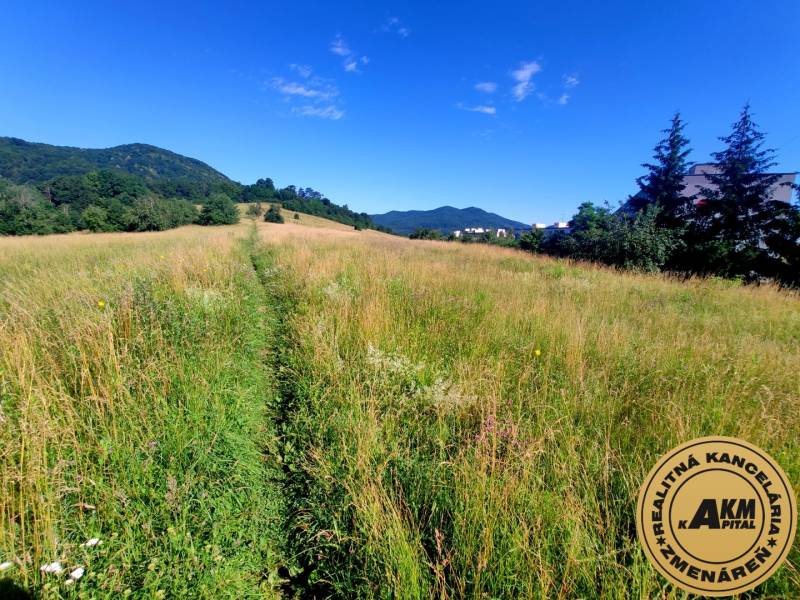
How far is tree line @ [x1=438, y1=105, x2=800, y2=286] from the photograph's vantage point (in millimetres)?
13273

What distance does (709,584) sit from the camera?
132 centimetres

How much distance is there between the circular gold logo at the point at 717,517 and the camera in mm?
1328

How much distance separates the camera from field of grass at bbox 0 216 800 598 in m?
1.48

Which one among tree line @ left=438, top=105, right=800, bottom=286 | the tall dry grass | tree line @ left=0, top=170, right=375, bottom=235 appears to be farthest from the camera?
tree line @ left=0, top=170, right=375, bottom=235

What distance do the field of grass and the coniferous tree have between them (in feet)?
52.5

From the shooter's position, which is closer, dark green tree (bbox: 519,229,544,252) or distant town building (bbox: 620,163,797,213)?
distant town building (bbox: 620,163,797,213)

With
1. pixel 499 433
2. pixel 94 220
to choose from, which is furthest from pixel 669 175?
pixel 94 220

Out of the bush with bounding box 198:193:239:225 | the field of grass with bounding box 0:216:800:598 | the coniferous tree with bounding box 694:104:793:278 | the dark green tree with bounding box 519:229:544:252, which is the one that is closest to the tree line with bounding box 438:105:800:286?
the coniferous tree with bounding box 694:104:793:278

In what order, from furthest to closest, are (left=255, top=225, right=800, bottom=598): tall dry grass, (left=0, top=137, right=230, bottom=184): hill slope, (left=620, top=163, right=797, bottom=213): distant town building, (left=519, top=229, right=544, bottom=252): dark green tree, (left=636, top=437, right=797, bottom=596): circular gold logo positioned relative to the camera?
(left=0, top=137, right=230, bottom=184): hill slope < (left=519, top=229, right=544, bottom=252): dark green tree < (left=620, top=163, right=797, bottom=213): distant town building < (left=255, top=225, right=800, bottom=598): tall dry grass < (left=636, top=437, right=797, bottom=596): circular gold logo

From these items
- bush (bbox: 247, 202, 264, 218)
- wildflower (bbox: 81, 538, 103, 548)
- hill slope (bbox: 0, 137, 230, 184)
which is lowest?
wildflower (bbox: 81, 538, 103, 548)

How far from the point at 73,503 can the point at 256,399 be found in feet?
4.77

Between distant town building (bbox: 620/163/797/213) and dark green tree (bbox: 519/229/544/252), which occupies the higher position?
distant town building (bbox: 620/163/797/213)

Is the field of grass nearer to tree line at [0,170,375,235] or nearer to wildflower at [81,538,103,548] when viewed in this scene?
wildflower at [81,538,103,548]

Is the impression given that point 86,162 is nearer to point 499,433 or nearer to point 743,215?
point 499,433
